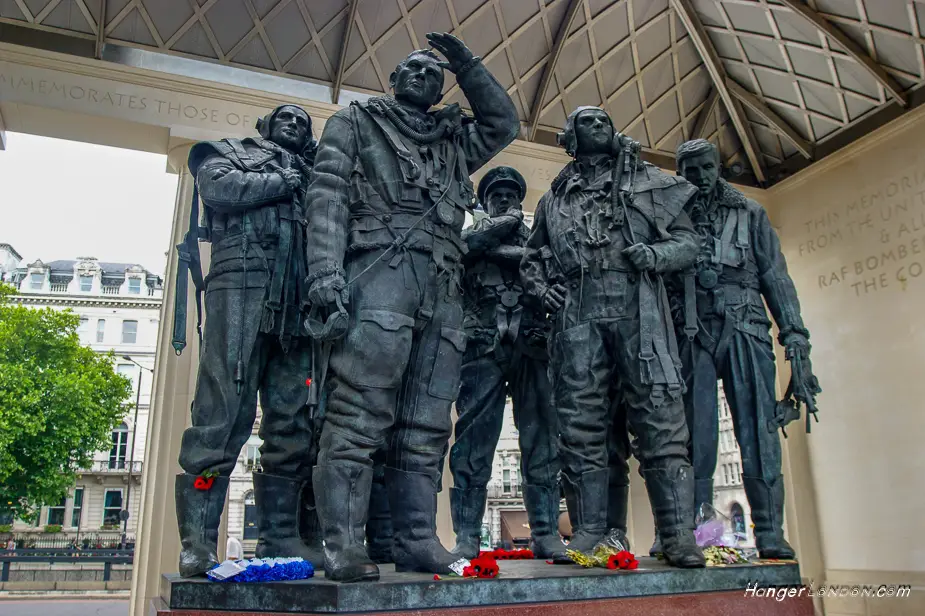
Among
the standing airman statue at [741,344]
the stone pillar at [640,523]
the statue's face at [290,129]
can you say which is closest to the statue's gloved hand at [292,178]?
the statue's face at [290,129]

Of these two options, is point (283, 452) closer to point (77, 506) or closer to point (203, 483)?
point (203, 483)

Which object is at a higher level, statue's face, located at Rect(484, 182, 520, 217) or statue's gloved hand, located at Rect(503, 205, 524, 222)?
statue's face, located at Rect(484, 182, 520, 217)

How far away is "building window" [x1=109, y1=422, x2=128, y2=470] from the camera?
3912cm

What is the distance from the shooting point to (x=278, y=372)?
4.26 metres

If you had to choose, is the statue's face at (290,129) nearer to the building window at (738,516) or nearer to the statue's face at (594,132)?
the statue's face at (594,132)

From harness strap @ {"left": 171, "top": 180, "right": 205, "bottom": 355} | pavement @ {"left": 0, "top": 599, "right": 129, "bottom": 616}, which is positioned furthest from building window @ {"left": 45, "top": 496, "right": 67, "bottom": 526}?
harness strap @ {"left": 171, "top": 180, "right": 205, "bottom": 355}

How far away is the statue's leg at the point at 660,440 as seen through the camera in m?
4.00

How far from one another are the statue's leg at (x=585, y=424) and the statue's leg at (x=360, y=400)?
1.12 m

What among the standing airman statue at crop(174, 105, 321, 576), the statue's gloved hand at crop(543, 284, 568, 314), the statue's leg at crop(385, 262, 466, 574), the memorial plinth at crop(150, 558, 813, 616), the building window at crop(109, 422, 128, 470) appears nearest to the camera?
the memorial plinth at crop(150, 558, 813, 616)

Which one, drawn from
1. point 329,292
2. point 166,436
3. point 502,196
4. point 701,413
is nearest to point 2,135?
point 166,436

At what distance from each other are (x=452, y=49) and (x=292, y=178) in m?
1.19

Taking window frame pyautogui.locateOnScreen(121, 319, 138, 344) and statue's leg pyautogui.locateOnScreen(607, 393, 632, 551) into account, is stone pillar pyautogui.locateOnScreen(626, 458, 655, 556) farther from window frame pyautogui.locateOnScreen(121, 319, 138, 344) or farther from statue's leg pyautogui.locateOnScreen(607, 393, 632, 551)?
window frame pyautogui.locateOnScreen(121, 319, 138, 344)

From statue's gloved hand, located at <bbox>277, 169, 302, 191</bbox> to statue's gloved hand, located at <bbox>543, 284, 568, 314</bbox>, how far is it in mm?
1644

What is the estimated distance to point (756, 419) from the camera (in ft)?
17.1
